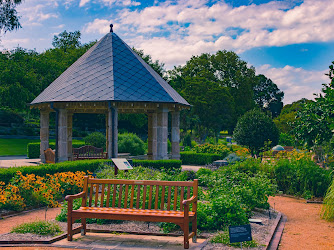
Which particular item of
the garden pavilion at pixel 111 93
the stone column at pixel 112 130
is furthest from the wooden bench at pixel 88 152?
the stone column at pixel 112 130

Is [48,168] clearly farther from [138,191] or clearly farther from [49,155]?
[49,155]

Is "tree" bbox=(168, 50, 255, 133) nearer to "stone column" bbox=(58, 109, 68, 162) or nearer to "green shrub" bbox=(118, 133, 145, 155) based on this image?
"green shrub" bbox=(118, 133, 145, 155)

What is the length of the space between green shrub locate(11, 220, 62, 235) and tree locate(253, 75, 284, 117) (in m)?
83.6

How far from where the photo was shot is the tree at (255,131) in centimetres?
2408

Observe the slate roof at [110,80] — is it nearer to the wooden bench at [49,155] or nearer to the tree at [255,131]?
the wooden bench at [49,155]

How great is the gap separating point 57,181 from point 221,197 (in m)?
4.55

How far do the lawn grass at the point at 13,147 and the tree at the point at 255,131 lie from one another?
15.6 metres

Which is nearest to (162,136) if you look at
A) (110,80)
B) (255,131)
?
(110,80)

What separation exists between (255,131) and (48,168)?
1542 centimetres

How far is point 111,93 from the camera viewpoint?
15.9 metres

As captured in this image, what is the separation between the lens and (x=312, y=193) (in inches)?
465

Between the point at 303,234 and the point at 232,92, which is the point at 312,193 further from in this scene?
the point at 232,92

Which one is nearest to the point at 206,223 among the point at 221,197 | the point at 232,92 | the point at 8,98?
the point at 221,197

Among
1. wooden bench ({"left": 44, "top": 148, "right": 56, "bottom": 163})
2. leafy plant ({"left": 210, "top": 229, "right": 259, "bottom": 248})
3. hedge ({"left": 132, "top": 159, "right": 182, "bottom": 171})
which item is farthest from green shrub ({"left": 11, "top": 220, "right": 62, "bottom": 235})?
wooden bench ({"left": 44, "top": 148, "right": 56, "bottom": 163})
